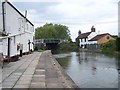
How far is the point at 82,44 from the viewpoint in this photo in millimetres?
107125

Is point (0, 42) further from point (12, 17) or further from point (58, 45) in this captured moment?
point (58, 45)

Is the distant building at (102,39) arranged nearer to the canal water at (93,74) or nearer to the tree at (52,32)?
the tree at (52,32)

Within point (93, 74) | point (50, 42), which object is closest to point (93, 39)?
point (50, 42)

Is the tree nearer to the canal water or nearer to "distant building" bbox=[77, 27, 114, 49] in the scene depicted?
"distant building" bbox=[77, 27, 114, 49]

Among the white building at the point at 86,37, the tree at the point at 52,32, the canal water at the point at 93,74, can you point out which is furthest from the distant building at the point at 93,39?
the canal water at the point at 93,74

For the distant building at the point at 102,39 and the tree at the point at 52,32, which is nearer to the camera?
the distant building at the point at 102,39

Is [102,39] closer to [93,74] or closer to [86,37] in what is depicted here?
[86,37]

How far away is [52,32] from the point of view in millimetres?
106812

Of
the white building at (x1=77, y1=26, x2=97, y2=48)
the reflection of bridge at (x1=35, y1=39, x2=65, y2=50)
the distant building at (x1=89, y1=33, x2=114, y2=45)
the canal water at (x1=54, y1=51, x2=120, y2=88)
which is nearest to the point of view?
the canal water at (x1=54, y1=51, x2=120, y2=88)

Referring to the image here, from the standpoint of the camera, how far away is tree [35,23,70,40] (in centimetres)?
10631

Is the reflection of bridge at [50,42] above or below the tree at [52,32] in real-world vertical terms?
below

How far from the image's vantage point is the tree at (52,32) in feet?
349

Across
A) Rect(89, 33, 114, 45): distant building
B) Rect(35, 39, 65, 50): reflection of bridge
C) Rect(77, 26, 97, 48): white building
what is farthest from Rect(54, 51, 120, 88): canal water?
Rect(77, 26, 97, 48): white building

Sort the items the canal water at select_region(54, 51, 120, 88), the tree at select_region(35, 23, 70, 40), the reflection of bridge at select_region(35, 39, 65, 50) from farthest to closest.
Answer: the tree at select_region(35, 23, 70, 40) < the reflection of bridge at select_region(35, 39, 65, 50) < the canal water at select_region(54, 51, 120, 88)
